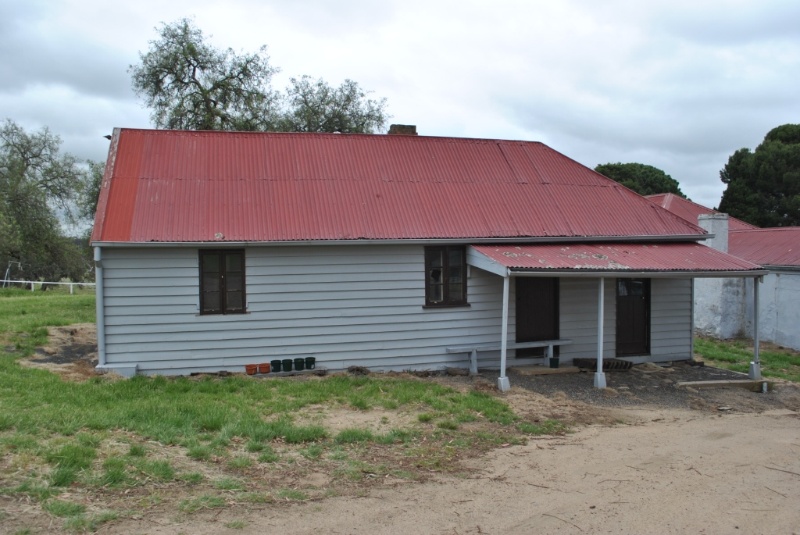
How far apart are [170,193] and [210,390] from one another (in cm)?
405

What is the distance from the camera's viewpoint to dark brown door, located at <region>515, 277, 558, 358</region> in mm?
13125

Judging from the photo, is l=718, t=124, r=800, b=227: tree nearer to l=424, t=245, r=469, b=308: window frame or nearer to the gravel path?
the gravel path

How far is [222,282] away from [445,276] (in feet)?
13.8

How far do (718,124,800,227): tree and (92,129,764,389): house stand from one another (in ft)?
109

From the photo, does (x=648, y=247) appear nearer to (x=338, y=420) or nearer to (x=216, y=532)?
(x=338, y=420)

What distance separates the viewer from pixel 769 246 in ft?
71.1

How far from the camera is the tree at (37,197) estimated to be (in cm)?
3216

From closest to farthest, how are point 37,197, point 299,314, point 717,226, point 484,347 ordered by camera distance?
point 299,314 < point 484,347 < point 717,226 < point 37,197

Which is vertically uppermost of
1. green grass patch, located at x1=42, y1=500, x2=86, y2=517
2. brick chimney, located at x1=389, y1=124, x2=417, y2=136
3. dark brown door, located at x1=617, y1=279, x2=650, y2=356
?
brick chimney, located at x1=389, y1=124, x2=417, y2=136

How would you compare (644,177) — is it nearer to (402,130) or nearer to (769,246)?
(769,246)

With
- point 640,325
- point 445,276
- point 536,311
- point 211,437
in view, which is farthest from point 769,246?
point 211,437

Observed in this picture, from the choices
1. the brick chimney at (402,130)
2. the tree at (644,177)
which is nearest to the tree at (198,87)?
the brick chimney at (402,130)

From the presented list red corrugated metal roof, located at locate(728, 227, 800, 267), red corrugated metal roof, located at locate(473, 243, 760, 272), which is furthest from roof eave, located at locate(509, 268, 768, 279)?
red corrugated metal roof, located at locate(728, 227, 800, 267)

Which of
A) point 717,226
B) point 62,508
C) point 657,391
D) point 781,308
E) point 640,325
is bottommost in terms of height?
point 657,391
